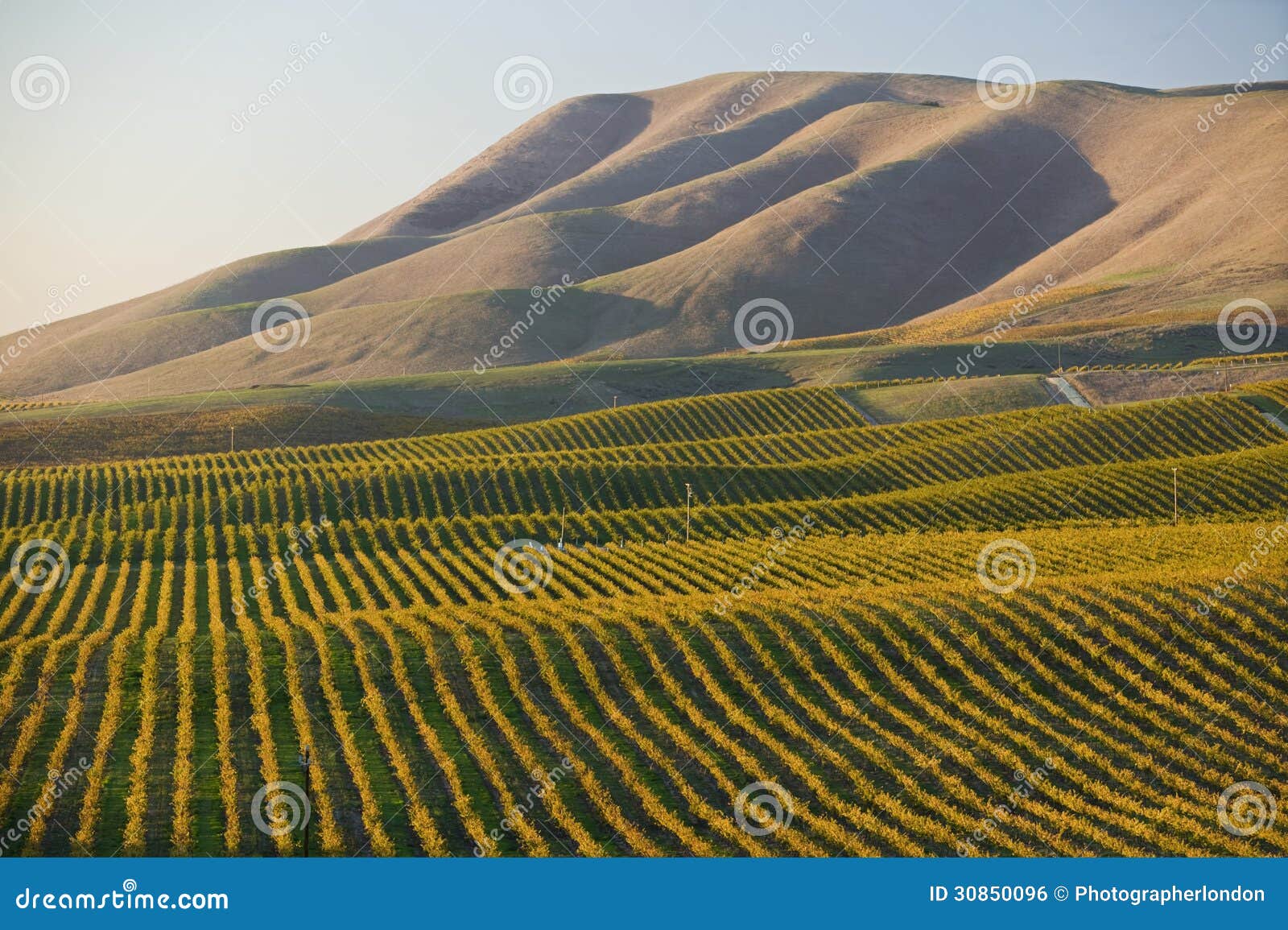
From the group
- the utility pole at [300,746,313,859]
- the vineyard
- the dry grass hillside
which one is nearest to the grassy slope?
the vineyard

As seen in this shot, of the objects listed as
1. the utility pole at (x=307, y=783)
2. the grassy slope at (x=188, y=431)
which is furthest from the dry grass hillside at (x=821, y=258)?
the utility pole at (x=307, y=783)

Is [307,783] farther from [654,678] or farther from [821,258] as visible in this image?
[821,258]

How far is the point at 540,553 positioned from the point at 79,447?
41.2 metres

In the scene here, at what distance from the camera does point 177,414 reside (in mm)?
75875

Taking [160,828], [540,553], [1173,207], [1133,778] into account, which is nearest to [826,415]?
[540,553]

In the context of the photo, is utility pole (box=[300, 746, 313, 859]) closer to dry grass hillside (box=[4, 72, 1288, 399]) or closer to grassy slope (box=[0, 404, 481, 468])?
grassy slope (box=[0, 404, 481, 468])

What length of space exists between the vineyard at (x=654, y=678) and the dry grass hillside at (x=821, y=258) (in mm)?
76544

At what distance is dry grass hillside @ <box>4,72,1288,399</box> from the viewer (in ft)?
407

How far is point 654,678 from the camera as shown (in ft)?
77.9

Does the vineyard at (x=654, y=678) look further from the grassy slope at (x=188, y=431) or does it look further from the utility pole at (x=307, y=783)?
the grassy slope at (x=188, y=431)

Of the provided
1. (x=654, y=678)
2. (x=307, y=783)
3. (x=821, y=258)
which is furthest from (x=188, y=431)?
(x=821, y=258)

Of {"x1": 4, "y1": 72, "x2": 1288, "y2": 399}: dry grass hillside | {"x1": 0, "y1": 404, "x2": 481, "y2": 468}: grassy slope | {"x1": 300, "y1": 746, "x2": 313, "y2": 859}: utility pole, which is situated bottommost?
{"x1": 300, "y1": 746, "x2": 313, "y2": 859}: utility pole

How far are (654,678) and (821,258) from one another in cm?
13386

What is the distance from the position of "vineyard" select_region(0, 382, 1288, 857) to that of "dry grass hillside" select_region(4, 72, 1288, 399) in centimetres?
7654
